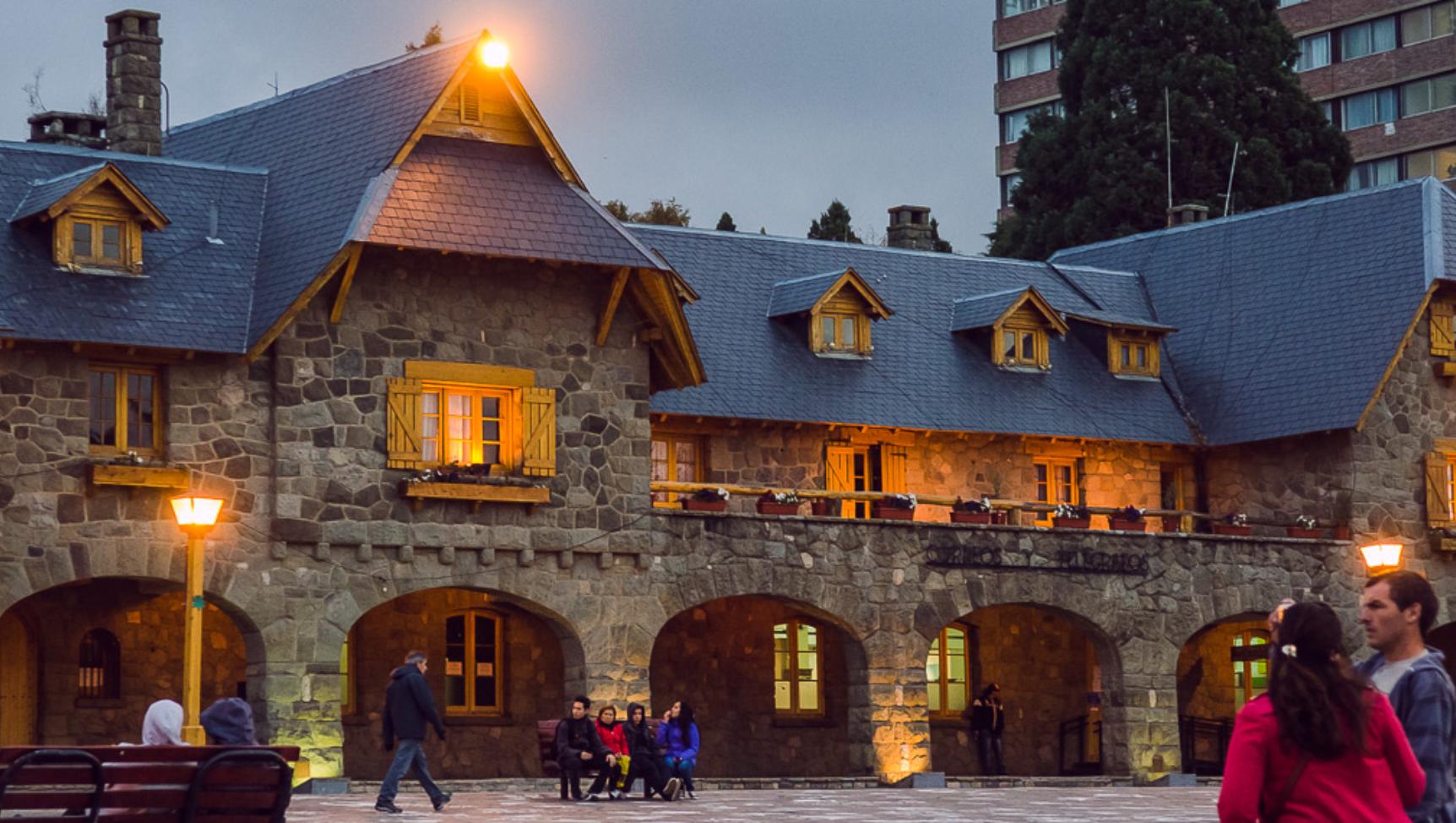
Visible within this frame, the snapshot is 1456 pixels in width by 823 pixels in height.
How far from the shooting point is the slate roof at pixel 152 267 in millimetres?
28672

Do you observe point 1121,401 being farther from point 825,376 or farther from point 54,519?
point 54,519

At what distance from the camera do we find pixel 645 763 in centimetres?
2641

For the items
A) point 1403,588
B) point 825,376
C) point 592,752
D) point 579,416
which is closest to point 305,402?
point 579,416

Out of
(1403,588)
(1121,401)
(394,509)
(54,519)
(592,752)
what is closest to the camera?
(1403,588)

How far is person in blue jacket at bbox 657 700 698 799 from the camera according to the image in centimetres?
2700

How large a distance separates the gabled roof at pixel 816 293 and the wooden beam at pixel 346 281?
903cm

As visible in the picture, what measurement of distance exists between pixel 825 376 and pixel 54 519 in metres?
12.4

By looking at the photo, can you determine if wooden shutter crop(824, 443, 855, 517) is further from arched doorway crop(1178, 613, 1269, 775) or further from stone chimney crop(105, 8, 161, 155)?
stone chimney crop(105, 8, 161, 155)

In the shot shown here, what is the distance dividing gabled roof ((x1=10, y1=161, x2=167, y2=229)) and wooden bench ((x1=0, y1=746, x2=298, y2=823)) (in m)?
16.0

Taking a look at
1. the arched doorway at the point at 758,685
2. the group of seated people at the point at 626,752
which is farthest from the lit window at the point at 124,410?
the arched doorway at the point at 758,685

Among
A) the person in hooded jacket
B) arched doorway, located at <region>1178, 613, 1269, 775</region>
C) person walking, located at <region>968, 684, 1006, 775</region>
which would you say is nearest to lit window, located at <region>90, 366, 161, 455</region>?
the person in hooded jacket

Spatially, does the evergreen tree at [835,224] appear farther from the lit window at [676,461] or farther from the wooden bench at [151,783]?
the wooden bench at [151,783]

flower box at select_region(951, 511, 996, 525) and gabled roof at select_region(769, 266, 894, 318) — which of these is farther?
gabled roof at select_region(769, 266, 894, 318)

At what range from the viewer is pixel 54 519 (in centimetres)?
2817
